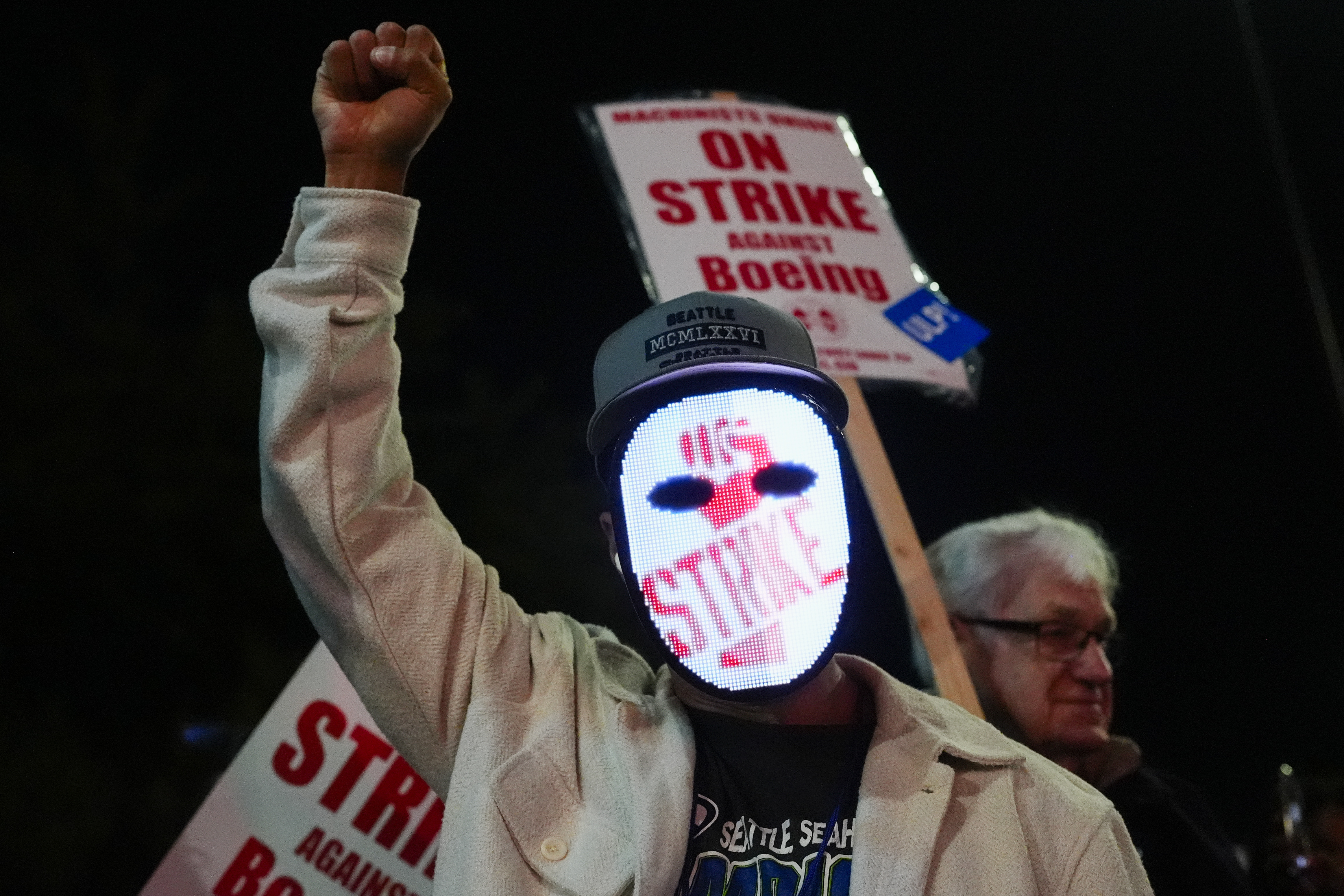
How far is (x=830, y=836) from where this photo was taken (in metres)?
1.76

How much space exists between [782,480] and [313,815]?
1.28m

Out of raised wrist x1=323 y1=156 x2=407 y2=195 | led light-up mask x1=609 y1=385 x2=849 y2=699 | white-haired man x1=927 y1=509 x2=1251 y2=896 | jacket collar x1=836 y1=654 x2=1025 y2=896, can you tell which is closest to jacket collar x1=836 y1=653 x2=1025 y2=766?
jacket collar x1=836 y1=654 x2=1025 y2=896

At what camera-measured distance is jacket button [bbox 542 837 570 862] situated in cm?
172

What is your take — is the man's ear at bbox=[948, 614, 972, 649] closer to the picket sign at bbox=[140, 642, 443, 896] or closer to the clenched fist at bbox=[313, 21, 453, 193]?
the picket sign at bbox=[140, 642, 443, 896]

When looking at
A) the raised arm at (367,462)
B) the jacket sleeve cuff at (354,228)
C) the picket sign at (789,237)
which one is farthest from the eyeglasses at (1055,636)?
the jacket sleeve cuff at (354,228)

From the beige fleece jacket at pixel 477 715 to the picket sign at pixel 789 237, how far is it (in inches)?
32.9

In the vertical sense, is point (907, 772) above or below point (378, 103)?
below

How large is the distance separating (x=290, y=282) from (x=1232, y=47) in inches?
161

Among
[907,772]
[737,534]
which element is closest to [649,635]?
[737,534]

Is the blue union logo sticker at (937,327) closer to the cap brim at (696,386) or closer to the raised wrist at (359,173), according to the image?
the cap brim at (696,386)

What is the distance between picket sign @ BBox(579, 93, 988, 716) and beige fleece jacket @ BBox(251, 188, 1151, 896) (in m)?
0.84

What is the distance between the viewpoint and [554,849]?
1731 millimetres

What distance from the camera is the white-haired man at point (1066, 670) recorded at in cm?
276

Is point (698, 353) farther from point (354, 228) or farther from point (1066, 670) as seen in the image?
point (1066, 670)
